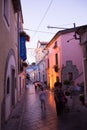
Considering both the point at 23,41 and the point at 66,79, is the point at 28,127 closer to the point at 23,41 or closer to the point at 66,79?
the point at 23,41

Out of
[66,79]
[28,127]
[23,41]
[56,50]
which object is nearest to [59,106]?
[28,127]

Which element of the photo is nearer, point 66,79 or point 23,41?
point 23,41

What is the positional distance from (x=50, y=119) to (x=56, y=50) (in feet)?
70.7

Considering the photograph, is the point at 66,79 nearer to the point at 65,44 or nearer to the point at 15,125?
the point at 65,44

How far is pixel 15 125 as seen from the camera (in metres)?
8.61

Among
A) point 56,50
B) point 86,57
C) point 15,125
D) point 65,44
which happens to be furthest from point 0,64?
point 56,50

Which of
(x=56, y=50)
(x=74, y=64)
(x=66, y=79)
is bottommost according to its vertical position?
(x=66, y=79)

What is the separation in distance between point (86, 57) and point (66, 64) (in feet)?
49.7

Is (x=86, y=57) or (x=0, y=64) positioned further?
(x=86, y=57)

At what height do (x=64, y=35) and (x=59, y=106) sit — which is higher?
(x=64, y=35)

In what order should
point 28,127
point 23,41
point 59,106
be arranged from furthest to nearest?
point 23,41 → point 59,106 → point 28,127

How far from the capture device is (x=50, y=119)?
31.7ft

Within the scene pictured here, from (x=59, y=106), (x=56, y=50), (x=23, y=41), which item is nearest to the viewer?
(x=59, y=106)

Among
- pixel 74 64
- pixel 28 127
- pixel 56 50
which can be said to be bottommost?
pixel 28 127
